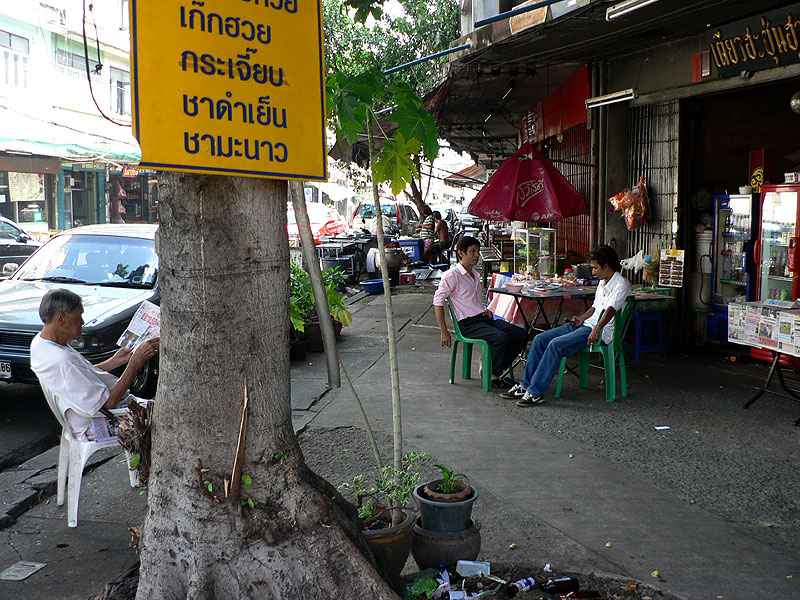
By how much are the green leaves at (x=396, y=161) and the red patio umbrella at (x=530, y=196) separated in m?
5.70

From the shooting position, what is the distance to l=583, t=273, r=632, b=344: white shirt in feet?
22.5

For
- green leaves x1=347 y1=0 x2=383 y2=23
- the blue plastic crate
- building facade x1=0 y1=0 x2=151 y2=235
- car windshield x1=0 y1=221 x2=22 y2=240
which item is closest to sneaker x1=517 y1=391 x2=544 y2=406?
green leaves x1=347 y1=0 x2=383 y2=23

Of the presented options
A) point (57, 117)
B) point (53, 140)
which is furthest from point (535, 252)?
point (57, 117)

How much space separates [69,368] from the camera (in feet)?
14.4

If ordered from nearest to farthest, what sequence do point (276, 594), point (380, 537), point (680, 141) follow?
1. point (276, 594)
2. point (380, 537)
3. point (680, 141)

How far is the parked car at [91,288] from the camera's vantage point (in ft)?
20.9

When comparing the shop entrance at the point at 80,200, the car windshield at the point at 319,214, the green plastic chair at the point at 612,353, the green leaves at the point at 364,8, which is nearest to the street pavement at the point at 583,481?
the green plastic chair at the point at 612,353

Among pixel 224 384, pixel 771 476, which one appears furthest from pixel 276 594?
pixel 771 476

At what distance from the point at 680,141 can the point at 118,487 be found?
288 inches

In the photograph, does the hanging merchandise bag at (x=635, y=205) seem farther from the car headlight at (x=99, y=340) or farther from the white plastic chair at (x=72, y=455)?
the white plastic chair at (x=72, y=455)

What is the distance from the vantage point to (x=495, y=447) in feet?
18.6

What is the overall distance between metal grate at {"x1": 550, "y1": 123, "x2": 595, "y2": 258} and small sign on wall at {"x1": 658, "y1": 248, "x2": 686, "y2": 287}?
1.54 meters

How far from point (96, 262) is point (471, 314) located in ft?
13.3

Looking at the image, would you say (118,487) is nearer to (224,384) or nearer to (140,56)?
(224,384)
